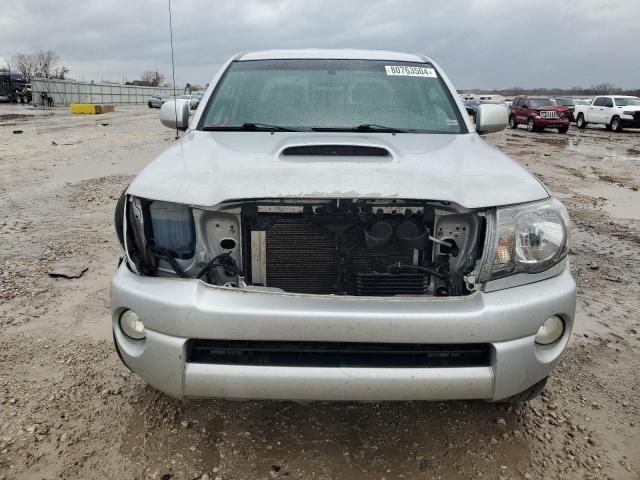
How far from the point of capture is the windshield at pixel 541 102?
24.2 metres

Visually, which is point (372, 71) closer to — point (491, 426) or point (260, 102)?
point (260, 102)

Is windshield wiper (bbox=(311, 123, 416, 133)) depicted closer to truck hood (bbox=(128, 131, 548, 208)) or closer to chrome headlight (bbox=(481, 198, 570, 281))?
truck hood (bbox=(128, 131, 548, 208))

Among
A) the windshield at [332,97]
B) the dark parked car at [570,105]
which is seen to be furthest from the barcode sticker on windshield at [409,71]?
the dark parked car at [570,105]

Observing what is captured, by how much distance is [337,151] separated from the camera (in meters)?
2.49

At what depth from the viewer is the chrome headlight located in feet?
6.72

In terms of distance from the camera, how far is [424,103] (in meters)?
3.35

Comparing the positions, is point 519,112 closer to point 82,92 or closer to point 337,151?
point 337,151

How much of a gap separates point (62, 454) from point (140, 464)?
0.35 m

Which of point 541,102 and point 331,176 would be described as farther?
point 541,102

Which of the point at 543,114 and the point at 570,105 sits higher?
the point at 570,105

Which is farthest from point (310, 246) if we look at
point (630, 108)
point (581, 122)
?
point (581, 122)

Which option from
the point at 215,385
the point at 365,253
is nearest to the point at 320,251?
the point at 365,253

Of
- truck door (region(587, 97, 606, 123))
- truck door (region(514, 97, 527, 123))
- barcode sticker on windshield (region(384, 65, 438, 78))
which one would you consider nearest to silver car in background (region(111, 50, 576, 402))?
barcode sticker on windshield (region(384, 65, 438, 78))

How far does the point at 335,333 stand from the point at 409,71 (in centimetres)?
231
